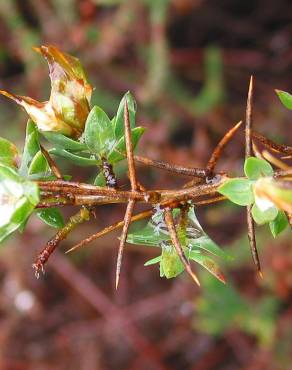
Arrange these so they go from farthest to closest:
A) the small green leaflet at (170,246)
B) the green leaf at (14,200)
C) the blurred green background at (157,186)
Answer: the blurred green background at (157,186) < the small green leaflet at (170,246) < the green leaf at (14,200)

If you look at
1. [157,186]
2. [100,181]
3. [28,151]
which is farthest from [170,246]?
[157,186]

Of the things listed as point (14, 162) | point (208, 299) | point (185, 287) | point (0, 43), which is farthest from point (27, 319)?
point (14, 162)

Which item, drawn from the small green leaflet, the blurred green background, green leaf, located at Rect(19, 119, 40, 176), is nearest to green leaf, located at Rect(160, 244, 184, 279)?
the small green leaflet

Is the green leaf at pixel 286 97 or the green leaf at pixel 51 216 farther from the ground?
the green leaf at pixel 286 97

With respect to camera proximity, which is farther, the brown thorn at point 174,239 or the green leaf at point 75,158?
the green leaf at point 75,158

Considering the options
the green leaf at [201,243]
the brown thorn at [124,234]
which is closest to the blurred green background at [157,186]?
the green leaf at [201,243]

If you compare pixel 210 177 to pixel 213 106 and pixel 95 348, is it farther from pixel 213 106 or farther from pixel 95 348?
pixel 95 348

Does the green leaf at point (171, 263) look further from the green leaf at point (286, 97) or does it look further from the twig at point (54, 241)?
the green leaf at point (286, 97)

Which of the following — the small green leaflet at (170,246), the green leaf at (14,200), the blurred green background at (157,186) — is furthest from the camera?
the blurred green background at (157,186)
